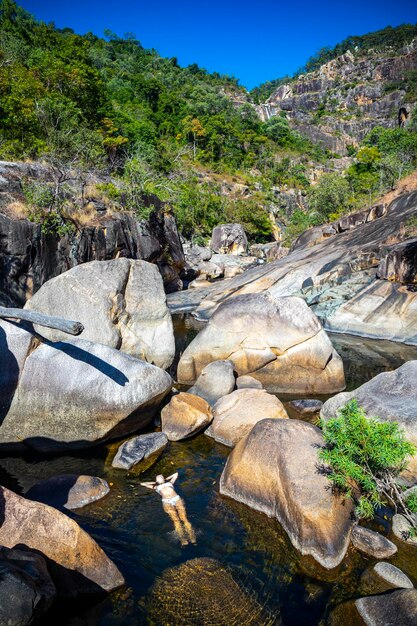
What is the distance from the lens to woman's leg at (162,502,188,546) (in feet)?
20.2

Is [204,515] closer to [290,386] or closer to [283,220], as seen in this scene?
[290,386]

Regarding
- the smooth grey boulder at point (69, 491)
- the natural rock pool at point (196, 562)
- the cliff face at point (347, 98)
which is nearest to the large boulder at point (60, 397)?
the natural rock pool at point (196, 562)

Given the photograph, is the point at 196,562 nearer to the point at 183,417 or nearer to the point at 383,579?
the point at 383,579

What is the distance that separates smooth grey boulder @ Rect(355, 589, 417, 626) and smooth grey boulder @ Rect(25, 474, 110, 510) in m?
4.33

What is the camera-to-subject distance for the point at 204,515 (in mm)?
6715

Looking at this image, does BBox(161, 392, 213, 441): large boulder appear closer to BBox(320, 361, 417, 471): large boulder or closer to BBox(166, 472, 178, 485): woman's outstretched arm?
BBox(166, 472, 178, 485): woman's outstretched arm

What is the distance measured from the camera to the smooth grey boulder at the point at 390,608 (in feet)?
14.7

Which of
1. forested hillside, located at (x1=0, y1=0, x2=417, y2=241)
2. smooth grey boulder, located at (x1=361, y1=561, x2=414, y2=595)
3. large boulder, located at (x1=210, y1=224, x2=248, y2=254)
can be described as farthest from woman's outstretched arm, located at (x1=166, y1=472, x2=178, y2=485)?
large boulder, located at (x1=210, y1=224, x2=248, y2=254)

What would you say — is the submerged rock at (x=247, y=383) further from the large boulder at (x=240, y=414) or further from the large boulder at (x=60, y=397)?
the large boulder at (x=60, y=397)

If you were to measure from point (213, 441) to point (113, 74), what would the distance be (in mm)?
72347

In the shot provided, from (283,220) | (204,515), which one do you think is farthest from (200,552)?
(283,220)

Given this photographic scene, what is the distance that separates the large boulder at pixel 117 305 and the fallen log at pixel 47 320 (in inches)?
53.2

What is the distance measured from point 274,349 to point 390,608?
791cm

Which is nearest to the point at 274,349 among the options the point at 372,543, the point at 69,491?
the point at 372,543
